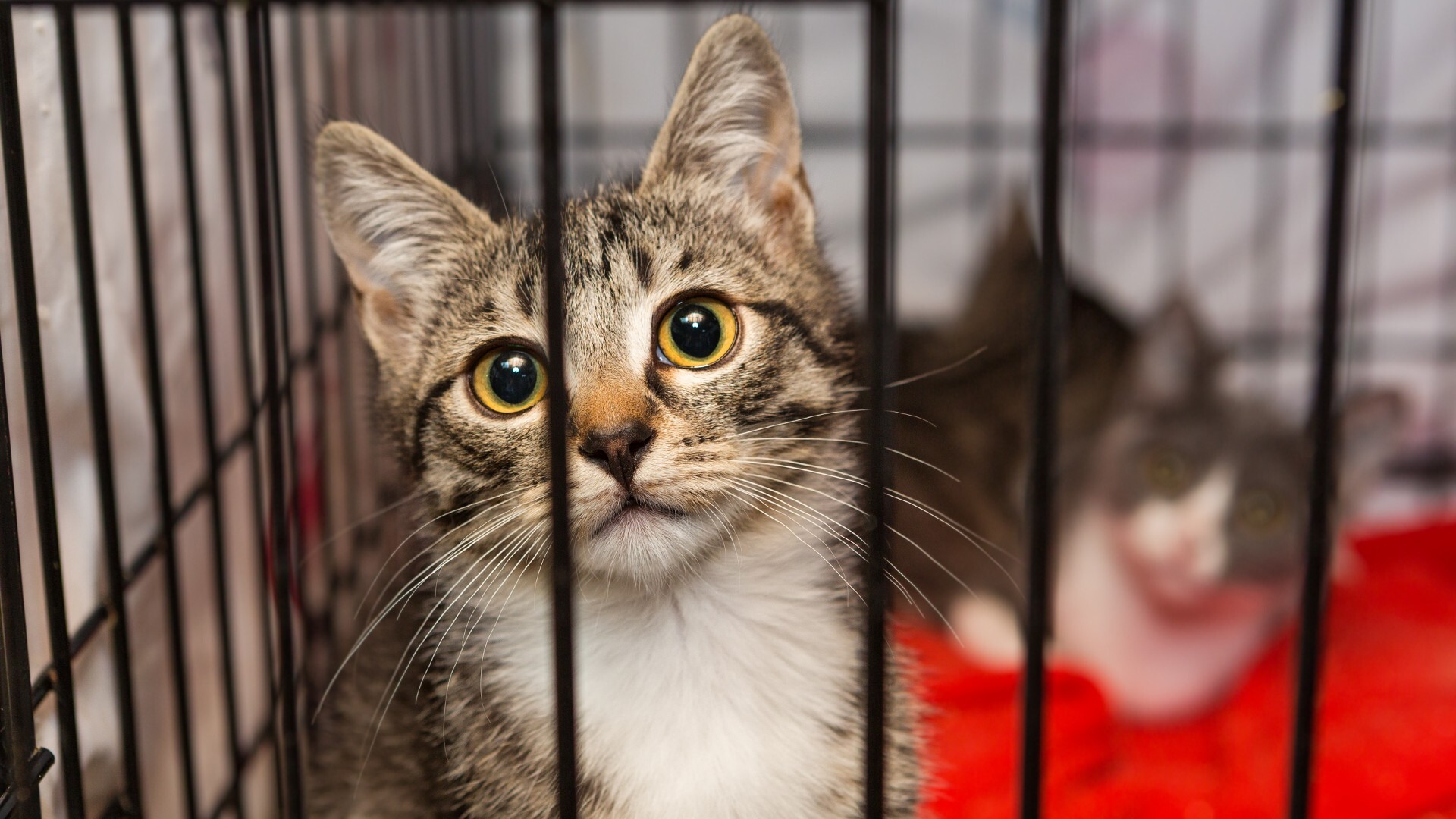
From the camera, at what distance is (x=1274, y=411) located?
91.0 inches

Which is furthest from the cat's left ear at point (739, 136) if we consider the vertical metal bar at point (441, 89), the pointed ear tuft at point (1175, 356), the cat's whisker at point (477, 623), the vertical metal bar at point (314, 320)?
the pointed ear tuft at point (1175, 356)

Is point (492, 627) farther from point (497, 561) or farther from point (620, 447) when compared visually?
point (620, 447)

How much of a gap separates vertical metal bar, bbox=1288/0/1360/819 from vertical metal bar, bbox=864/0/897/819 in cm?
27

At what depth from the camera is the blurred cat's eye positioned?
211cm

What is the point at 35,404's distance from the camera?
82 cm

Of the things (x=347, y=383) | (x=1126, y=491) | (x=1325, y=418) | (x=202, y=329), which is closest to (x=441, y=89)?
(x=347, y=383)

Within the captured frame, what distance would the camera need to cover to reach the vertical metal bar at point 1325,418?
67 centimetres

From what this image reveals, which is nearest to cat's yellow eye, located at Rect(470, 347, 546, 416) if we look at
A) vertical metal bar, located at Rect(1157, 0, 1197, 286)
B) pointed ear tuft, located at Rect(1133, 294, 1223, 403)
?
pointed ear tuft, located at Rect(1133, 294, 1223, 403)

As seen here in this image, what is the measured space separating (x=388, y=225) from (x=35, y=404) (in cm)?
33

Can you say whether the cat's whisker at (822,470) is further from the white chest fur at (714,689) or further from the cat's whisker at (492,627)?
the cat's whisker at (492,627)

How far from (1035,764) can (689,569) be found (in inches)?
13.2

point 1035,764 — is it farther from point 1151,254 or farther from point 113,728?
point 1151,254

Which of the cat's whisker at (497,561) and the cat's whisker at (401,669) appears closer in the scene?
the cat's whisker at (497,561)

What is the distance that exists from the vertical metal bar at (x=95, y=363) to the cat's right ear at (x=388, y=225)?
181 mm
